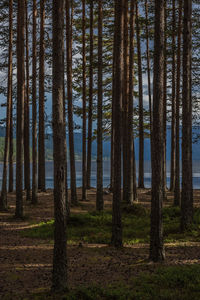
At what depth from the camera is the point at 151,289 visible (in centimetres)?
662

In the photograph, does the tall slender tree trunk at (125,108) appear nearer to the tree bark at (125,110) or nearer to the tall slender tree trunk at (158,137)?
the tree bark at (125,110)

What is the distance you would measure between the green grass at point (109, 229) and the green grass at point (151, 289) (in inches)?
141

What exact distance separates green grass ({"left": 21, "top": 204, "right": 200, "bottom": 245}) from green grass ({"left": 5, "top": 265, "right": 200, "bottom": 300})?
3.57m

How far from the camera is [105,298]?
6301 mm

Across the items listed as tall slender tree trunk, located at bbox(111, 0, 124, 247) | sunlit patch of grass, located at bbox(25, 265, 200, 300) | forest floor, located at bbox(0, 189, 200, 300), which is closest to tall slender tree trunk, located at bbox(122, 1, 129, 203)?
forest floor, located at bbox(0, 189, 200, 300)

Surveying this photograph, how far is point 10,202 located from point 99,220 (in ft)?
25.9

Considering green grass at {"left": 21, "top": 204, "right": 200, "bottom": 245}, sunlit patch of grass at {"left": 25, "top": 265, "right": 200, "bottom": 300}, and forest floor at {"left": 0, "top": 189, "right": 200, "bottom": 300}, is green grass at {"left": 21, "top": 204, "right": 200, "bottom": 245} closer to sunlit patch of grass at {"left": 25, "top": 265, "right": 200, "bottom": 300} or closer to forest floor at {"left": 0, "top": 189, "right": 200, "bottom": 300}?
forest floor at {"left": 0, "top": 189, "right": 200, "bottom": 300}

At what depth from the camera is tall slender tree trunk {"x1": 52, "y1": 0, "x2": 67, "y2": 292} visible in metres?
6.53

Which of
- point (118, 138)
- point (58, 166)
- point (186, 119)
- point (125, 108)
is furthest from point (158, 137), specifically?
point (125, 108)

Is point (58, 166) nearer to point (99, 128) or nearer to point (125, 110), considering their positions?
point (99, 128)

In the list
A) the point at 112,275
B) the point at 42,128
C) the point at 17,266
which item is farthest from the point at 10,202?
the point at 112,275

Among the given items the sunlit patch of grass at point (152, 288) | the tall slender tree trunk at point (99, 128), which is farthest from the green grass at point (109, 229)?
the sunlit patch of grass at point (152, 288)

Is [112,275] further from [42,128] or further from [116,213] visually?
[42,128]

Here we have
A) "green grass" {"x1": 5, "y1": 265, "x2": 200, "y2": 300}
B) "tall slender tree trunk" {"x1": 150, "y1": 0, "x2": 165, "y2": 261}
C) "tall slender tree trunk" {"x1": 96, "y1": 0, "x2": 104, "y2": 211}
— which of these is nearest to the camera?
"green grass" {"x1": 5, "y1": 265, "x2": 200, "y2": 300}
